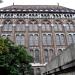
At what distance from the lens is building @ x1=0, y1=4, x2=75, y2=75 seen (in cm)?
3712

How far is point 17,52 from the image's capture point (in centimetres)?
2061

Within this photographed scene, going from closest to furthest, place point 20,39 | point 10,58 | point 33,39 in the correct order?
point 10,58 → point 33,39 → point 20,39

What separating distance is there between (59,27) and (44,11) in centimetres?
573

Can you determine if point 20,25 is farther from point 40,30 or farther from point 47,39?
point 47,39

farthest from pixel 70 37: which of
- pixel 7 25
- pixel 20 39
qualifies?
pixel 7 25

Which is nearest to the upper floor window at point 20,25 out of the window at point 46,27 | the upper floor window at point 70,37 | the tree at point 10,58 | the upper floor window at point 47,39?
the window at point 46,27

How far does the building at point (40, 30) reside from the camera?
1461 inches

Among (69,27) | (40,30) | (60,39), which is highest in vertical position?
(69,27)

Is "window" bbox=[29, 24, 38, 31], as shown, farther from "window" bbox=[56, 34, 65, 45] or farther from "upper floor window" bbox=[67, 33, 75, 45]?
"upper floor window" bbox=[67, 33, 75, 45]

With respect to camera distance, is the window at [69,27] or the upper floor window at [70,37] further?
the window at [69,27]

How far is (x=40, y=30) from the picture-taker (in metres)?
39.2

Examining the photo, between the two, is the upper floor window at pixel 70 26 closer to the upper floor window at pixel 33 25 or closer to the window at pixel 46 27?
the window at pixel 46 27

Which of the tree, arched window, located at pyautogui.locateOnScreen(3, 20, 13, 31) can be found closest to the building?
arched window, located at pyautogui.locateOnScreen(3, 20, 13, 31)

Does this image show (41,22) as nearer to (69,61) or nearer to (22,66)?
(22,66)
